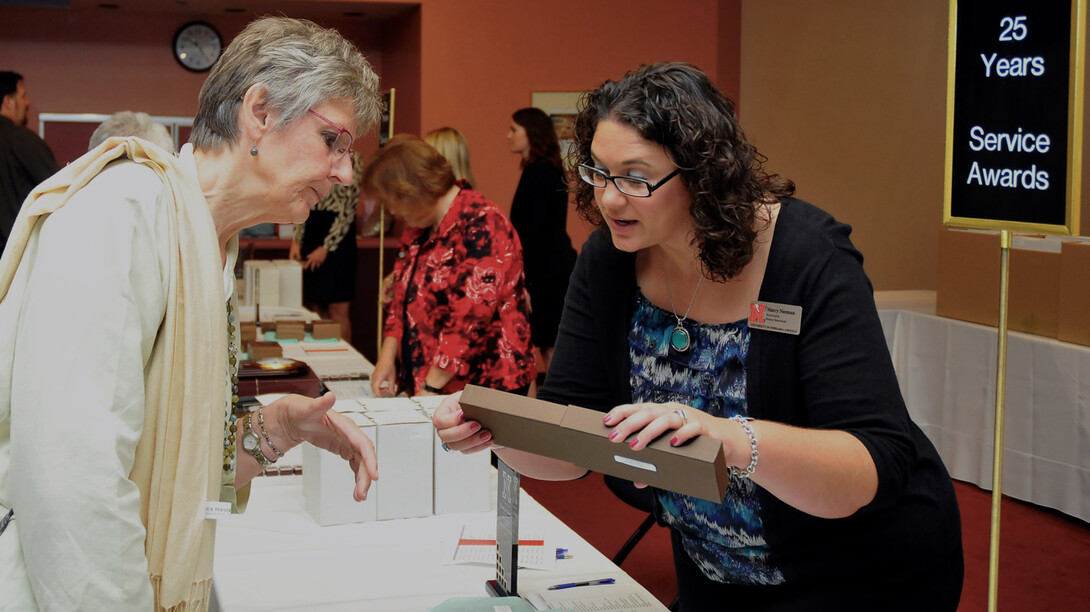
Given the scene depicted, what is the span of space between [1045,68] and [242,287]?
450 centimetres

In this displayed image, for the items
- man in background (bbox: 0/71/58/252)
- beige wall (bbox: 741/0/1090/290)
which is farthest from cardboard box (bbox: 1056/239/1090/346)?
man in background (bbox: 0/71/58/252)

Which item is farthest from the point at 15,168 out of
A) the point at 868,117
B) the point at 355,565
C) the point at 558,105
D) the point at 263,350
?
the point at 868,117

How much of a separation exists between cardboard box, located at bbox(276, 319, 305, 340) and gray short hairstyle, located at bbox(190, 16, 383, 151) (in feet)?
11.0

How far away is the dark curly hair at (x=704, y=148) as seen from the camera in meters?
1.57

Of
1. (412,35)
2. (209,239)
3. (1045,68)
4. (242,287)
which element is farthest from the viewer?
(412,35)

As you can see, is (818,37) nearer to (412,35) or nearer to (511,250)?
(412,35)

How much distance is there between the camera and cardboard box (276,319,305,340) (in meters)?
4.82

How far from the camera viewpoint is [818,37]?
7297 mm

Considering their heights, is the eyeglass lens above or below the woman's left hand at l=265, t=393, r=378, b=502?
above

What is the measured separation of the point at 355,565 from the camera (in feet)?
6.91

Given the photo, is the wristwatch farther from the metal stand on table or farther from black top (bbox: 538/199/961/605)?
black top (bbox: 538/199/961/605)

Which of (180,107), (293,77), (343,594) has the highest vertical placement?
(180,107)

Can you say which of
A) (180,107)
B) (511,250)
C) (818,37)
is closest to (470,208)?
(511,250)

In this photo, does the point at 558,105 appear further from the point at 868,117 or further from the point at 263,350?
the point at 263,350
